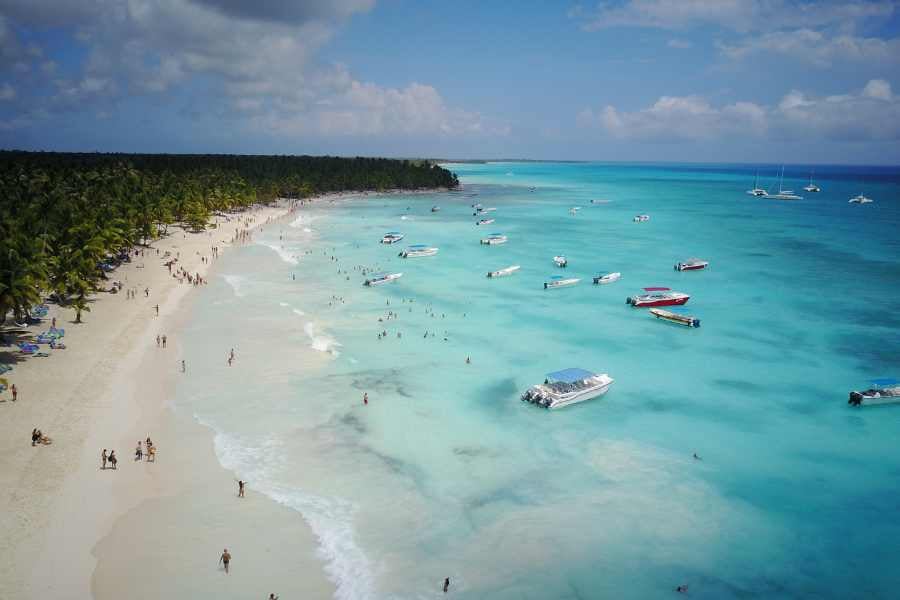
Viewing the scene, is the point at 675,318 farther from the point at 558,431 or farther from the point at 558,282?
the point at 558,431

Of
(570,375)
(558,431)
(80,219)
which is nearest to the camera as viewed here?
(558,431)

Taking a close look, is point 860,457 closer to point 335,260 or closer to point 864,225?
point 335,260

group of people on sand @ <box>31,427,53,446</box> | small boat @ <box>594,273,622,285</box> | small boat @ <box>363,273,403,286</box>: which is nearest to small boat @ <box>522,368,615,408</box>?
group of people on sand @ <box>31,427,53,446</box>

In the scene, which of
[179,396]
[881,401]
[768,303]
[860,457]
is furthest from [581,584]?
[768,303]

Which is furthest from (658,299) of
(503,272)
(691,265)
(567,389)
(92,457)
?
(92,457)

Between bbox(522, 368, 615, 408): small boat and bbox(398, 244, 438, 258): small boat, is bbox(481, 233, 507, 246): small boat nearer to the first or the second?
bbox(398, 244, 438, 258): small boat
